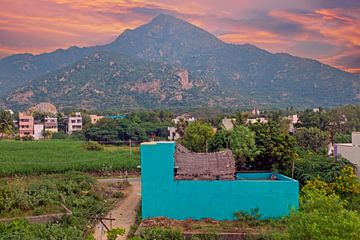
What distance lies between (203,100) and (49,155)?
3050 inches

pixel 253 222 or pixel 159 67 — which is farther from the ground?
pixel 159 67

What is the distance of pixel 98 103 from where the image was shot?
107938mm

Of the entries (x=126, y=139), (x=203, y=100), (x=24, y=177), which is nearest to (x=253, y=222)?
(x=24, y=177)

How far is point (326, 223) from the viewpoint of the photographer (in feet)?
32.3

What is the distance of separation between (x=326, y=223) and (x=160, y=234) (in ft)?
17.8

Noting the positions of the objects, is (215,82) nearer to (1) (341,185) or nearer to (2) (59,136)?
(2) (59,136)

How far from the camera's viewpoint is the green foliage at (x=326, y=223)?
31.4 feet

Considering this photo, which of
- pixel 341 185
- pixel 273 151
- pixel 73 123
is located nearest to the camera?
pixel 341 185

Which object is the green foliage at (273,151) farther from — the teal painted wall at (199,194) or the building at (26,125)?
the building at (26,125)

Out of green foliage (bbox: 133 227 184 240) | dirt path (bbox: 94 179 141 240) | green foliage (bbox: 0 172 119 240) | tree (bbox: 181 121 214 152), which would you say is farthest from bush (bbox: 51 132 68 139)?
green foliage (bbox: 133 227 184 240)

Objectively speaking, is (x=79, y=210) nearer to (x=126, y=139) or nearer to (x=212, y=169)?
(x=212, y=169)

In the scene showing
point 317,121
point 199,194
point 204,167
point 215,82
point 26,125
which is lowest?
point 26,125

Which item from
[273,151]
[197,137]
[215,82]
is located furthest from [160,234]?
[215,82]

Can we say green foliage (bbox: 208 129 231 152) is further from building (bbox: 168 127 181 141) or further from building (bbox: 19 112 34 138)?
building (bbox: 19 112 34 138)
